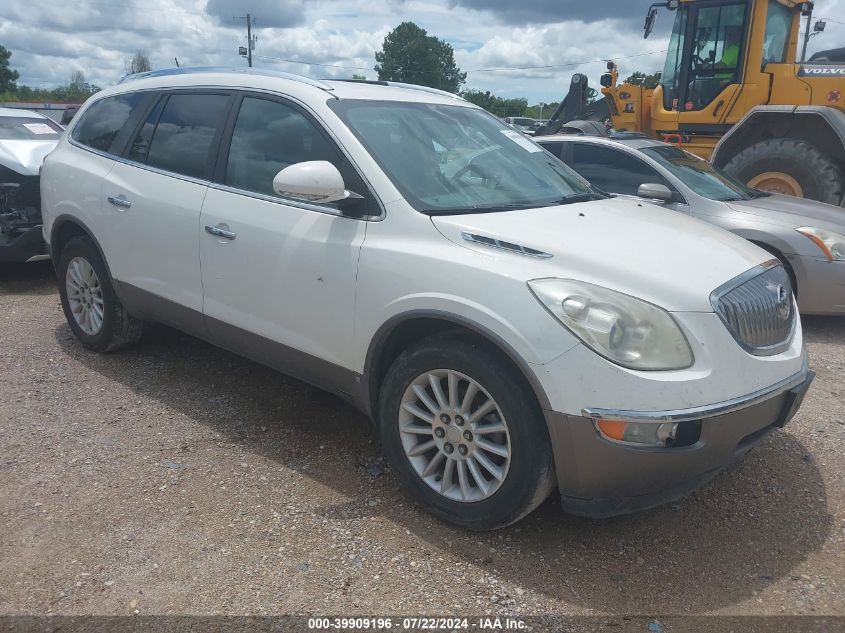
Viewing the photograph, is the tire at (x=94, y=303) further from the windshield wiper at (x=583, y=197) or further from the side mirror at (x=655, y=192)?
the side mirror at (x=655, y=192)

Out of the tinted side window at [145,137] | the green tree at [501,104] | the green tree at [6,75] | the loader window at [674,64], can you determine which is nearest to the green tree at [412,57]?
the green tree at [501,104]

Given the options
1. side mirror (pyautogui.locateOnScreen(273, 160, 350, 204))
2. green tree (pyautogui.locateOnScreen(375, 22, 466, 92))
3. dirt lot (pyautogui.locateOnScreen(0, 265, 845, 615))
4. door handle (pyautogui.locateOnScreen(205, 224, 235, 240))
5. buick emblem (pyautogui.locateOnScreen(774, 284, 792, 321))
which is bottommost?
dirt lot (pyautogui.locateOnScreen(0, 265, 845, 615))

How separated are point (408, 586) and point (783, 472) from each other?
206 cm

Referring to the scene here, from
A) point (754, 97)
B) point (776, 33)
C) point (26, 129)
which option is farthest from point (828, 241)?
point (26, 129)

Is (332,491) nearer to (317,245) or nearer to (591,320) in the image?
(317,245)

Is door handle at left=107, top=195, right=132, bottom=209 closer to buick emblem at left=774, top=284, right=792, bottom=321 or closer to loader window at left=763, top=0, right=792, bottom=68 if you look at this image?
buick emblem at left=774, top=284, right=792, bottom=321

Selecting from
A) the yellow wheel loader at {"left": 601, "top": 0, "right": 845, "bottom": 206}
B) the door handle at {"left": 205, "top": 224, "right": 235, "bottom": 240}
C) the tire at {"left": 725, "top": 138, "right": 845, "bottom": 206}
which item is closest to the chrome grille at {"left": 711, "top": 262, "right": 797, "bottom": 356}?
the door handle at {"left": 205, "top": 224, "right": 235, "bottom": 240}

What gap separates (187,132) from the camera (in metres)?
4.22

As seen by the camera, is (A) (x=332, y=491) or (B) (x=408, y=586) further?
(A) (x=332, y=491)

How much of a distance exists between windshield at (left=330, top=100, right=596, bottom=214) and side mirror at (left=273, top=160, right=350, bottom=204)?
0.89 ft

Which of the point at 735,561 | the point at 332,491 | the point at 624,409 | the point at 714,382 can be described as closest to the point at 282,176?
the point at 332,491

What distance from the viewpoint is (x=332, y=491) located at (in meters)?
3.42

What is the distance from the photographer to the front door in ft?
11.0

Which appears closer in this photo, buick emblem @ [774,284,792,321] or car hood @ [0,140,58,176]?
buick emblem @ [774,284,792,321]
